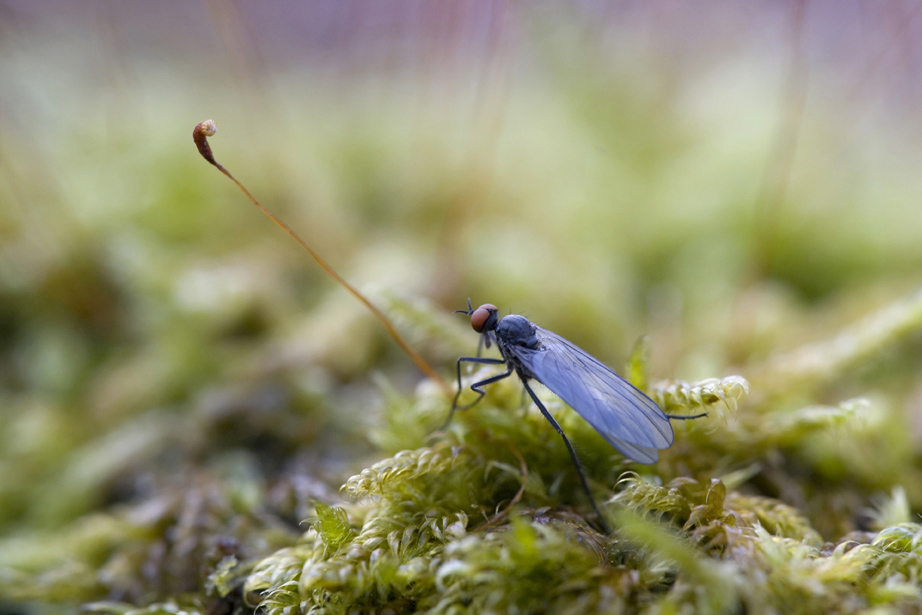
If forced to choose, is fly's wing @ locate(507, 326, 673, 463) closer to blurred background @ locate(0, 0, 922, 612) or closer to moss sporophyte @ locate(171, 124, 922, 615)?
moss sporophyte @ locate(171, 124, 922, 615)

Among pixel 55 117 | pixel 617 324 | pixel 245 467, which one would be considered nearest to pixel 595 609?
pixel 245 467

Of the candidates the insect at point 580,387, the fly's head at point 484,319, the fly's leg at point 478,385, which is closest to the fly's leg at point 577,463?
the insect at point 580,387

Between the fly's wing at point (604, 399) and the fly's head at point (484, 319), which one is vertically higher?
the fly's head at point (484, 319)

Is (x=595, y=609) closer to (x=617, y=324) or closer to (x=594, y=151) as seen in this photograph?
(x=617, y=324)

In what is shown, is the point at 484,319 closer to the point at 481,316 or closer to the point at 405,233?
the point at 481,316

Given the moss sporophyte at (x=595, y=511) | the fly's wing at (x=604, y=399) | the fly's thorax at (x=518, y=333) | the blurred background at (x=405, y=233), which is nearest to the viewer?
the moss sporophyte at (x=595, y=511)

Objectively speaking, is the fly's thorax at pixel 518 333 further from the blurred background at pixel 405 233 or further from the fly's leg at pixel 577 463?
the blurred background at pixel 405 233

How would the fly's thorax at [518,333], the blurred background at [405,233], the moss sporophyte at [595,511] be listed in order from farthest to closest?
1. the blurred background at [405,233]
2. the fly's thorax at [518,333]
3. the moss sporophyte at [595,511]

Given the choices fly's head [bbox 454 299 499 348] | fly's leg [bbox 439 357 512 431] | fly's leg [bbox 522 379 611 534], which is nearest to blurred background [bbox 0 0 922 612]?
fly's leg [bbox 439 357 512 431]
